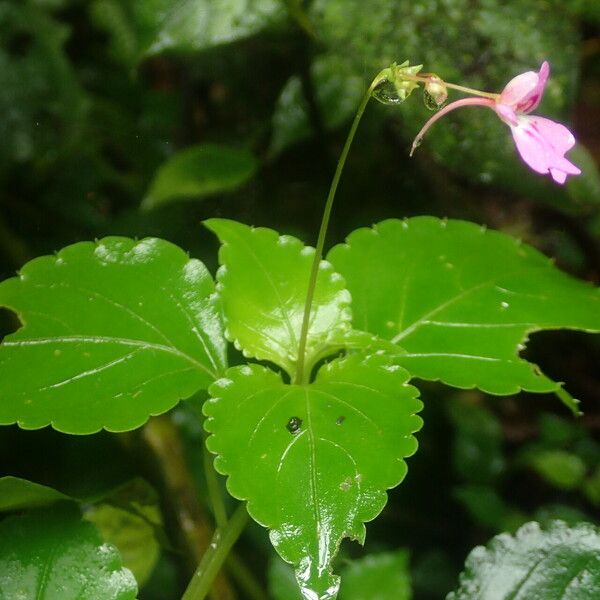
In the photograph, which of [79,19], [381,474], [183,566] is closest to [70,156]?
[79,19]

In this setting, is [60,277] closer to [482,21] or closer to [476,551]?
[476,551]

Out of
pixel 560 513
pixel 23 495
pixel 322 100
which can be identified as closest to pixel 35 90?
pixel 322 100

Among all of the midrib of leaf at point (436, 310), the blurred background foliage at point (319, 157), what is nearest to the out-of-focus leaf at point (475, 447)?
the blurred background foliage at point (319, 157)

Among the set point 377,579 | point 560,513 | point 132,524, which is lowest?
point 560,513

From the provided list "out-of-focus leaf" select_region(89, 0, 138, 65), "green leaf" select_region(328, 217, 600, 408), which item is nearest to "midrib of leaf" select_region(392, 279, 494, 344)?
"green leaf" select_region(328, 217, 600, 408)

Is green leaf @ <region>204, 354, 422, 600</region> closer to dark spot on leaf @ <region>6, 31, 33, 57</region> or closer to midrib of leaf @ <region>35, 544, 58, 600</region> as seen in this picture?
midrib of leaf @ <region>35, 544, 58, 600</region>

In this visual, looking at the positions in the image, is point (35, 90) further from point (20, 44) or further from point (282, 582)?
point (282, 582)
